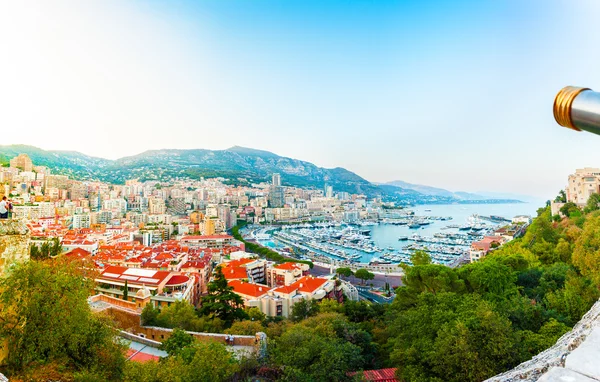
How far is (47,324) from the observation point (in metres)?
4.02

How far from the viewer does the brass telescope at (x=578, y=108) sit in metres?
0.88

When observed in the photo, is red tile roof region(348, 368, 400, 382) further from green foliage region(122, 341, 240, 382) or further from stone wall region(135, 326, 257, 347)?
stone wall region(135, 326, 257, 347)

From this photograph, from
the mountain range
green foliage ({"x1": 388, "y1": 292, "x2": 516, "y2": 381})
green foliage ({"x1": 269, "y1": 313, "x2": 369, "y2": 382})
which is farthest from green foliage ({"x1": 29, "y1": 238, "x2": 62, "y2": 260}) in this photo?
the mountain range

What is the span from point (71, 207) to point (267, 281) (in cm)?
3320

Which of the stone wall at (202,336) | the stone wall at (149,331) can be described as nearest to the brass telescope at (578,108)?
the stone wall at (149,331)

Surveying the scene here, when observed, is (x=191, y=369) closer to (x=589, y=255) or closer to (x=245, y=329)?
(x=245, y=329)

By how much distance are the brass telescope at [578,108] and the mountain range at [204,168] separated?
78.7 m

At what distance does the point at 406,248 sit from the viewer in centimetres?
3756

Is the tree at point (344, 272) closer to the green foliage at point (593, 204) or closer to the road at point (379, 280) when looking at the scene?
the road at point (379, 280)

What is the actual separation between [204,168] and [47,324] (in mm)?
101772

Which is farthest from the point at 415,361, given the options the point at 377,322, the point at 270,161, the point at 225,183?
the point at 270,161

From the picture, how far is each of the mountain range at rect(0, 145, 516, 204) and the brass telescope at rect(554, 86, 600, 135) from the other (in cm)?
7872

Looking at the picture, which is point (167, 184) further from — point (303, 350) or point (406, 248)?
point (303, 350)

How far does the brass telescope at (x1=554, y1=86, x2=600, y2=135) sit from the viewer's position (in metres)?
0.88
